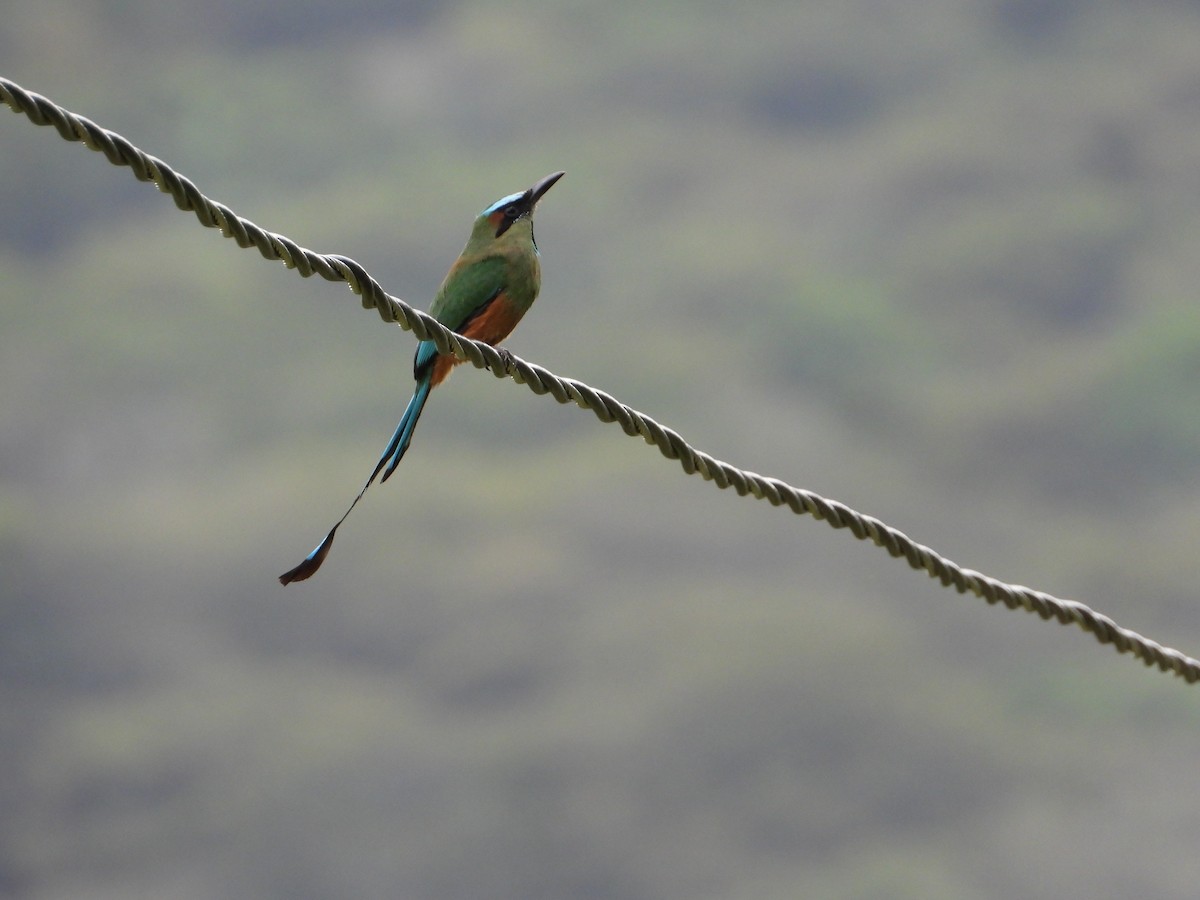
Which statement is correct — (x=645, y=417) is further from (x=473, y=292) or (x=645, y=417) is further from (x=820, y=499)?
(x=473, y=292)

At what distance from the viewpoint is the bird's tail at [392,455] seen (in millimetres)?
4293

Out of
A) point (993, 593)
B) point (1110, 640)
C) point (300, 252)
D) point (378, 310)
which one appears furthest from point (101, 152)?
point (1110, 640)

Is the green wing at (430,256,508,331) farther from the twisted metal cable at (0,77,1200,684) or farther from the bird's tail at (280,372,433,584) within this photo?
the twisted metal cable at (0,77,1200,684)

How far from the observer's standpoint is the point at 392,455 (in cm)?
549

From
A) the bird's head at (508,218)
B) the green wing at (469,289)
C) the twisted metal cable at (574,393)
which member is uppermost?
the bird's head at (508,218)

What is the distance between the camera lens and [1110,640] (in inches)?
167

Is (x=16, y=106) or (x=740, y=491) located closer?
(x=16, y=106)

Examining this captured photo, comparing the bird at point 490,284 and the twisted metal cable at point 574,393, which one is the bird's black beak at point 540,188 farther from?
the twisted metal cable at point 574,393

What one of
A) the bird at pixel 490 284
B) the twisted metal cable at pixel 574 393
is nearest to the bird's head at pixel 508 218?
the bird at pixel 490 284

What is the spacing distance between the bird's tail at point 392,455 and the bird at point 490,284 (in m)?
0.06

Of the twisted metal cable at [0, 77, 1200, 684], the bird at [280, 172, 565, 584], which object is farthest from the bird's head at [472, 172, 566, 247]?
the twisted metal cable at [0, 77, 1200, 684]

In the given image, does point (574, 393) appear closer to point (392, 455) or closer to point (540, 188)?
point (392, 455)

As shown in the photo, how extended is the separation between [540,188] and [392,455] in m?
2.15

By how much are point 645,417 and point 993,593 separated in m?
1.14
